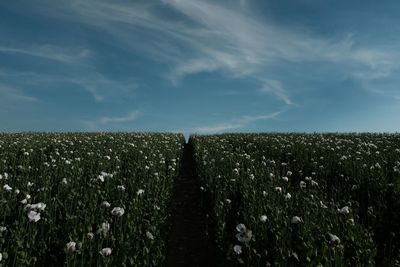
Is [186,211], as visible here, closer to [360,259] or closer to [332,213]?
[332,213]

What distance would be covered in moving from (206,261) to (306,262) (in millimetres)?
3731

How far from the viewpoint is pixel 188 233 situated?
46.4 feet

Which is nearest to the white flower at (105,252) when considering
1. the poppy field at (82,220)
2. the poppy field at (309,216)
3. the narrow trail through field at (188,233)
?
the poppy field at (82,220)

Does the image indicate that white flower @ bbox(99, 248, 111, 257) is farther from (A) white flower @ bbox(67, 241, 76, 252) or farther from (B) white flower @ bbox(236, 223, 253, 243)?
(B) white flower @ bbox(236, 223, 253, 243)

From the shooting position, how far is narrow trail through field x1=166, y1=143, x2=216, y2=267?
11791 mm

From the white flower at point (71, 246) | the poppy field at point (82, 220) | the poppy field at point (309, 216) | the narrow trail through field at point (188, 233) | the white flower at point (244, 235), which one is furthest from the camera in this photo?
the narrow trail through field at point (188, 233)

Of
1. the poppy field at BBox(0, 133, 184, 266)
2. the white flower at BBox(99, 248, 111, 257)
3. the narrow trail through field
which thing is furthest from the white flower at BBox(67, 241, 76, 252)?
the narrow trail through field

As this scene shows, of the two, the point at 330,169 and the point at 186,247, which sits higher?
the point at 330,169

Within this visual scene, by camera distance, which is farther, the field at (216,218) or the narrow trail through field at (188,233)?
the narrow trail through field at (188,233)

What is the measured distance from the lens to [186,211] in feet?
54.9

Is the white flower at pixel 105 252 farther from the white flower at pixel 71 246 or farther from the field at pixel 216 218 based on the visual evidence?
the white flower at pixel 71 246

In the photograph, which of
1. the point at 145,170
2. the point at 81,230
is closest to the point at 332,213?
the point at 81,230

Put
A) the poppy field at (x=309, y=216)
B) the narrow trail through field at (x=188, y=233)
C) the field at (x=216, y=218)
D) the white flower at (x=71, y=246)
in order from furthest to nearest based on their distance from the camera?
1. the narrow trail through field at (x=188, y=233)
2. the poppy field at (x=309, y=216)
3. the field at (x=216, y=218)
4. the white flower at (x=71, y=246)

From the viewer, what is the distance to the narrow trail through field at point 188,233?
11791 millimetres
